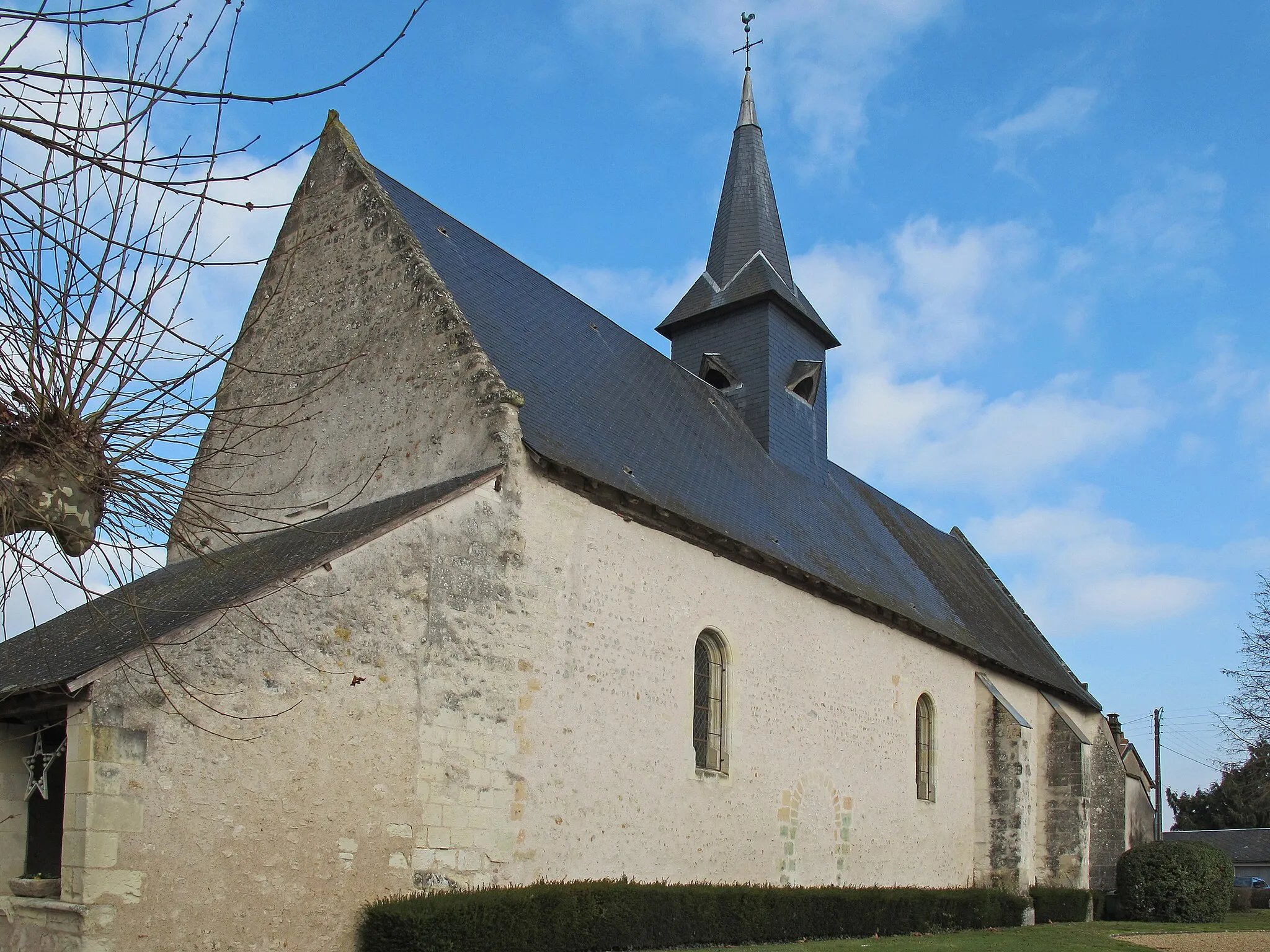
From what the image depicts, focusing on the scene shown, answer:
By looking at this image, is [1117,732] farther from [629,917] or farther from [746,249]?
[629,917]

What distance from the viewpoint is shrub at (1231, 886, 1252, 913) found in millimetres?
23016

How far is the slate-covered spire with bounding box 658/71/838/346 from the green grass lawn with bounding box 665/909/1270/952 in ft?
33.8

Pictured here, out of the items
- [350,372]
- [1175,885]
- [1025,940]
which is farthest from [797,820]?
[1175,885]

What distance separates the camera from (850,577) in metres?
15.8

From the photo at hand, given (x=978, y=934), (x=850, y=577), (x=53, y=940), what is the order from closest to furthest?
1. (x=53, y=940)
2. (x=978, y=934)
3. (x=850, y=577)

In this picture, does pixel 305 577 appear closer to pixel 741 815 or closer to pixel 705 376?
pixel 741 815

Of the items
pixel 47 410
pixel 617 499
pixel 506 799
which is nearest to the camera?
pixel 47 410

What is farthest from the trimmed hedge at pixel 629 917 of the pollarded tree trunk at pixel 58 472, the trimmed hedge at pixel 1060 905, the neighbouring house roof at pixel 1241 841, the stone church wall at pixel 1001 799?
the neighbouring house roof at pixel 1241 841

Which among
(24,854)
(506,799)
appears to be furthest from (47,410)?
(506,799)

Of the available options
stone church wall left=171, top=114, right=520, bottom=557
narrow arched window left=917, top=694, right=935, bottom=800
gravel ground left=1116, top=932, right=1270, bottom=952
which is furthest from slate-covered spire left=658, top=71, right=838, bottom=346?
gravel ground left=1116, top=932, right=1270, bottom=952

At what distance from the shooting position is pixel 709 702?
1294 centimetres

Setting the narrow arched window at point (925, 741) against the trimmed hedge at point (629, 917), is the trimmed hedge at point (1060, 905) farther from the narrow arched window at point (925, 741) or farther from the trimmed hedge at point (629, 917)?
the trimmed hedge at point (629, 917)

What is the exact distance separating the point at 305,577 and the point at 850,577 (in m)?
9.09

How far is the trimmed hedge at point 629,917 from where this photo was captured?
8.52 m
